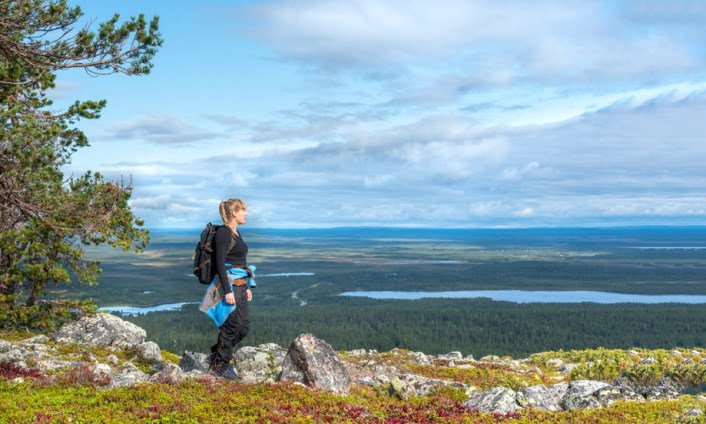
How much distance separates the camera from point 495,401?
14172mm

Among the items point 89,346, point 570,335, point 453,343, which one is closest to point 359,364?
point 89,346

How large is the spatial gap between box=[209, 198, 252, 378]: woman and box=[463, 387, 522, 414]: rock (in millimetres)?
5550

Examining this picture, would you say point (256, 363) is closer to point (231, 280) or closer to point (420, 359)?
point (231, 280)

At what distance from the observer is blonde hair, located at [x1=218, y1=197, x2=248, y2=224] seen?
1418 centimetres

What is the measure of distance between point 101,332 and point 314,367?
12445 mm

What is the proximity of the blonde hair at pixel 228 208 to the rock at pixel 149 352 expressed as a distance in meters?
9.37

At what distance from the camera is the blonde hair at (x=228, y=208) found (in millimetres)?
14180

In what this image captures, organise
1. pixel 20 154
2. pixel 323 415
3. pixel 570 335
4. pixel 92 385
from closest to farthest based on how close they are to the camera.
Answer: pixel 323 415 < pixel 92 385 < pixel 20 154 < pixel 570 335

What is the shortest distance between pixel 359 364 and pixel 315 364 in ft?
25.2

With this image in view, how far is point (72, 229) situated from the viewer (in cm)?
1941

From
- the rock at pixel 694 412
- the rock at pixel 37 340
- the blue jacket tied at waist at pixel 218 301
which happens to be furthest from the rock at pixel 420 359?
the rock at pixel 37 340

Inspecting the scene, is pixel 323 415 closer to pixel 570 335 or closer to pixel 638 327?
pixel 570 335

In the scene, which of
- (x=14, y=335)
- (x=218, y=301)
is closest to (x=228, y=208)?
(x=218, y=301)

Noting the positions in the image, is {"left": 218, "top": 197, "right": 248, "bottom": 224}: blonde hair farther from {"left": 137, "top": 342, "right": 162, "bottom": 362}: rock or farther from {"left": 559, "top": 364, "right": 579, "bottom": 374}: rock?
{"left": 559, "top": 364, "right": 579, "bottom": 374}: rock
